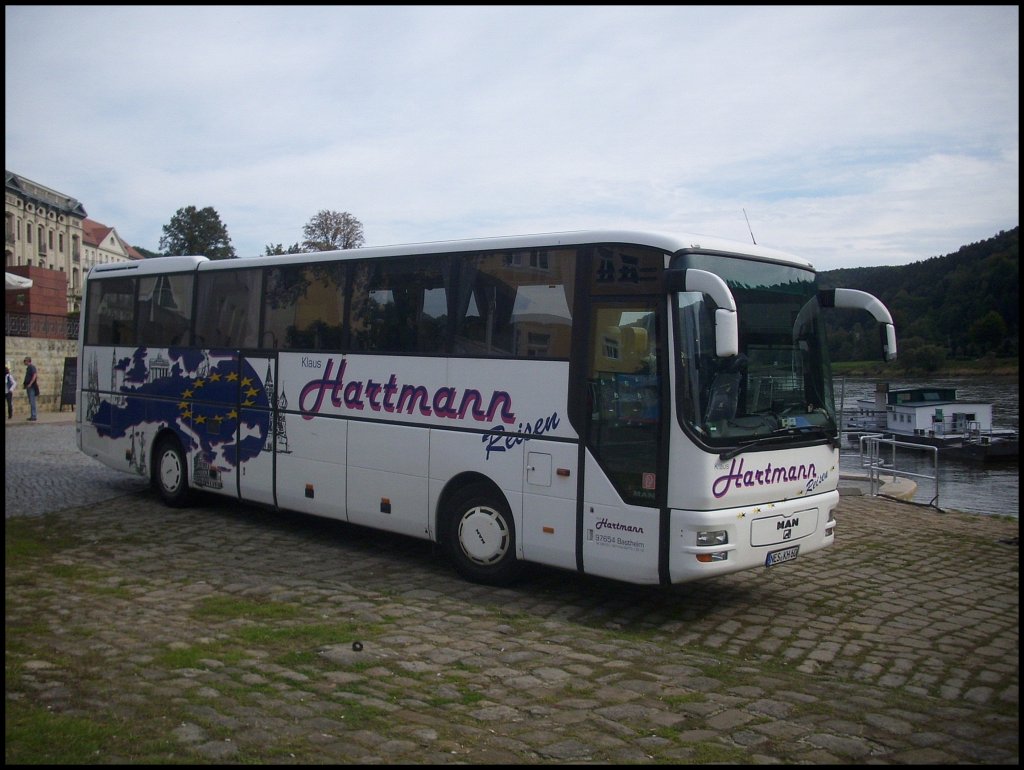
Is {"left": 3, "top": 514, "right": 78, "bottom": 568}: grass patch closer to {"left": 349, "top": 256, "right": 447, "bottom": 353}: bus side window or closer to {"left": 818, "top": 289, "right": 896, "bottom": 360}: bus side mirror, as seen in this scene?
{"left": 349, "top": 256, "right": 447, "bottom": 353}: bus side window

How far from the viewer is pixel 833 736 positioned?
498 centimetres

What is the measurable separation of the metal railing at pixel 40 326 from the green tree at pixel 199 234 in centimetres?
5588

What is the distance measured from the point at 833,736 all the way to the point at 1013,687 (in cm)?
187

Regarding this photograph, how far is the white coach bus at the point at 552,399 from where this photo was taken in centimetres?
729

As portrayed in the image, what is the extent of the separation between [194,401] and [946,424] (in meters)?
43.5

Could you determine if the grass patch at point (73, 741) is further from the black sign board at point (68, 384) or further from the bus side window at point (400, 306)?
the black sign board at point (68, 384)

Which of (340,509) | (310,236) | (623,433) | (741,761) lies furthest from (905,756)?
(310,236)

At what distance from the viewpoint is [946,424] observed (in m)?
46.4

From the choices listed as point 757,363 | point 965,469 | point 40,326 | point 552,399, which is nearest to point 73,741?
point 552,399

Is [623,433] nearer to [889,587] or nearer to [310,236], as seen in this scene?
[889,587]

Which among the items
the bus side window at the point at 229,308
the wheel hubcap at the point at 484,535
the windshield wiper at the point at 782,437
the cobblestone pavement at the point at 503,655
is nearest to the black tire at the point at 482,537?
the wheel hubcap at the point at 484,535

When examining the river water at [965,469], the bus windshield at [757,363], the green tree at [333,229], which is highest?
the green tree at [333,229]

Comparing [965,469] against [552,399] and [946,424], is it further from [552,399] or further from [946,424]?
[552,399]

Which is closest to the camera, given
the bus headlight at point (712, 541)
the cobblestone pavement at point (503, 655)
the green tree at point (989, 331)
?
the cobblestone pavement at point (503, 655)
